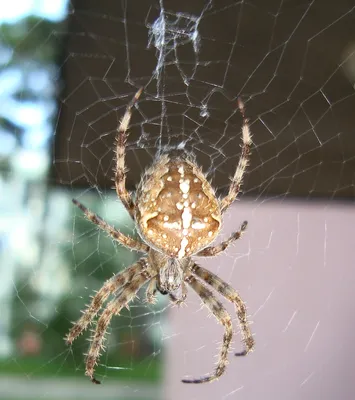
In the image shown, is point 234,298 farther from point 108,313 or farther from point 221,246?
point 108,313

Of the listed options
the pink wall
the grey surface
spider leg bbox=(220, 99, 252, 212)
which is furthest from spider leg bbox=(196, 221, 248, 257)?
the grey surface

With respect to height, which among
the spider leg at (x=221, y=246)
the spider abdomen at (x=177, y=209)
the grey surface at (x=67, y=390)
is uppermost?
the spider abdomen at (x=177, y=209)

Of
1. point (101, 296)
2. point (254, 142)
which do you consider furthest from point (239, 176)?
point (254, 142)

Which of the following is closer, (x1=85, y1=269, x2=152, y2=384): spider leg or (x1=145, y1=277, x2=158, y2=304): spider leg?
(x1=85, y1=269, x2=152, y2=384): spider leg

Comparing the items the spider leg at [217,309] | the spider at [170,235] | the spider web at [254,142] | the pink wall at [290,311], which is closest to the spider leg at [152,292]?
the spider at [170,235]

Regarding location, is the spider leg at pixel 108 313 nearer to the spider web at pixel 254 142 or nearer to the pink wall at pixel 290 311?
the spider web at pixel 254 142

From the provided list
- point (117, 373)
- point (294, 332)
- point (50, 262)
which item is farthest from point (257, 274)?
point (117, 373)

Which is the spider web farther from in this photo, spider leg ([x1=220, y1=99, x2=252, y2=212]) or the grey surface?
the grey surface

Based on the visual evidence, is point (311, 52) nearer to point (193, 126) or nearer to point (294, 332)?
A: point (193, 126)
